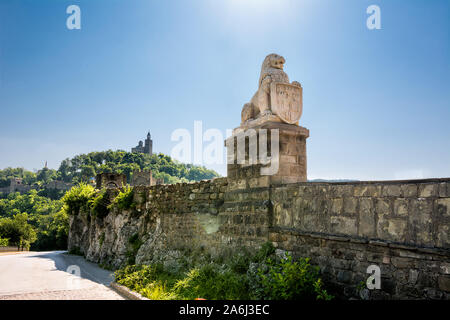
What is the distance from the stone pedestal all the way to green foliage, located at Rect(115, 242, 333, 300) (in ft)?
4.03

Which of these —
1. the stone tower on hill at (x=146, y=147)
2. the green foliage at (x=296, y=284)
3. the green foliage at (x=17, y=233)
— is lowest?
the green foliage at (x=17, y=233)

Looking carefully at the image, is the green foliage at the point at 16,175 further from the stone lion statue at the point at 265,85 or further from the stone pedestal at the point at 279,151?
the stone pedestal at the point at 279,151

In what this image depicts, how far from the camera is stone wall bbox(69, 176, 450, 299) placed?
345 centimetres

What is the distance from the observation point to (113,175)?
2111cm

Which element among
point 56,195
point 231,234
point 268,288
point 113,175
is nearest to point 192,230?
point 231,234

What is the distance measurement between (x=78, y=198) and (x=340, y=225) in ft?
52.9

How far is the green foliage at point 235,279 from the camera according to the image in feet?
14.4

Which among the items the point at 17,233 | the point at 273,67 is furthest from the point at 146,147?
the point at 273,67

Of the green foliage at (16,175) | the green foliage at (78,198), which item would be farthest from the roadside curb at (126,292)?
the green foliage at (16,175)

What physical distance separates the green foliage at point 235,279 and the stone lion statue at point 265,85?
2.53 meters

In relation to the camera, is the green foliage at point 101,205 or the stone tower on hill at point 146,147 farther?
the stone tower on hill at point 146,147

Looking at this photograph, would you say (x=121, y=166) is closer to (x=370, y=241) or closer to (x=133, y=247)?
(x=133, y=247)
